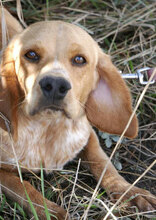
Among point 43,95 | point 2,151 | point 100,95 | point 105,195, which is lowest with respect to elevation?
point 105,195

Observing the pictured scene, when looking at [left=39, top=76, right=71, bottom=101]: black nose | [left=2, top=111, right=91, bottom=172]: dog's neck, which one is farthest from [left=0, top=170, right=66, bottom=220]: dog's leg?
[left=39, top=76, right=71, bottom=101]: black nose

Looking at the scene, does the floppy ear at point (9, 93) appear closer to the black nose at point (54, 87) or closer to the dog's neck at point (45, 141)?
the dog's neck at point (45, 141)

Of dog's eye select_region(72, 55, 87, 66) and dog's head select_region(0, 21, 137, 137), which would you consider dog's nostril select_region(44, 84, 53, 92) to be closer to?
dog's head select_region(0, 21, 137, 137)

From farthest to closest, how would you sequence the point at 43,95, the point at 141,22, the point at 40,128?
the point at 141,22, the point at 40,128, the point at 43,95

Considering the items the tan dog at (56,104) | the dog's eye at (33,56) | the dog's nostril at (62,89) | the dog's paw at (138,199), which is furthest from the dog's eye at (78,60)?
the dog's paw at (138,199)

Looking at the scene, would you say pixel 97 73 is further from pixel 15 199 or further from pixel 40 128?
pixel 15 199

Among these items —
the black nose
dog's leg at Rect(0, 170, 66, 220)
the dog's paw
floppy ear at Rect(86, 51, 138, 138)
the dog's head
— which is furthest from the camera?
floppy ear at Rect(86, 51, 138, 138)

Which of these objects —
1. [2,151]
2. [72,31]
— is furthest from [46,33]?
[2,151]

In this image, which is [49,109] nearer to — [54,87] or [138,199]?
[54,87]
